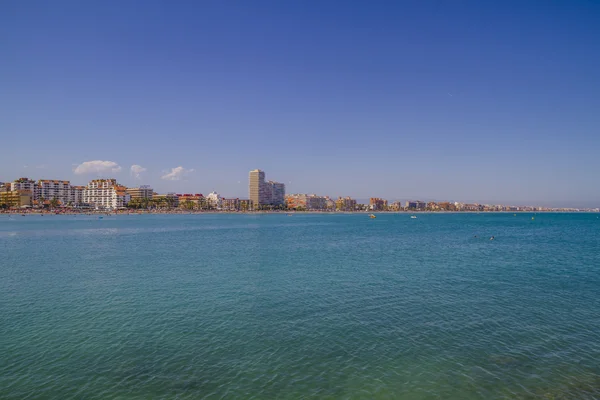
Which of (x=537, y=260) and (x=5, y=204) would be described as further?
(x=5, y=204)

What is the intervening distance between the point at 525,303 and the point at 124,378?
2185 cm

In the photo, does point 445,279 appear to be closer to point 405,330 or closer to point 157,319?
point 405,330

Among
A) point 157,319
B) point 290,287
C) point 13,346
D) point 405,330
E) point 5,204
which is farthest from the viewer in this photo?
point 5,204

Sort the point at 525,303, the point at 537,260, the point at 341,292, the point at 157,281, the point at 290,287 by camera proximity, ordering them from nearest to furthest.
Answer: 1. the point at 525,303
2. the point at 341,292
3. the point at 290,287
4. the point at 157,281
5. the point at 537,260

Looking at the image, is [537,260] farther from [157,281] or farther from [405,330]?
[157,281]

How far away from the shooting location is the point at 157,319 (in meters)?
18.7

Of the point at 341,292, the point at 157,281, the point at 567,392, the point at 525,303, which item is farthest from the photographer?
the point at 157,281

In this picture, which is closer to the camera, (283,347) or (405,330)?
(283,347)

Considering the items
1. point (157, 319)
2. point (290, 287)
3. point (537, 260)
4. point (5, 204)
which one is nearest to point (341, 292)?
point (290, 287)

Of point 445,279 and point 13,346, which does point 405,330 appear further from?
point 13,346

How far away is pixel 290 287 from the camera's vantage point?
85.8 feet

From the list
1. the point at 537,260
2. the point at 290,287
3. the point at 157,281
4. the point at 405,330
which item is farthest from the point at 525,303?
the point at 157,281

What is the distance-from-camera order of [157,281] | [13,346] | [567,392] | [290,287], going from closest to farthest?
[567,392], [13,346], [290,287], [157,281]

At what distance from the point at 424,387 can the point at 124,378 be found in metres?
10.2
